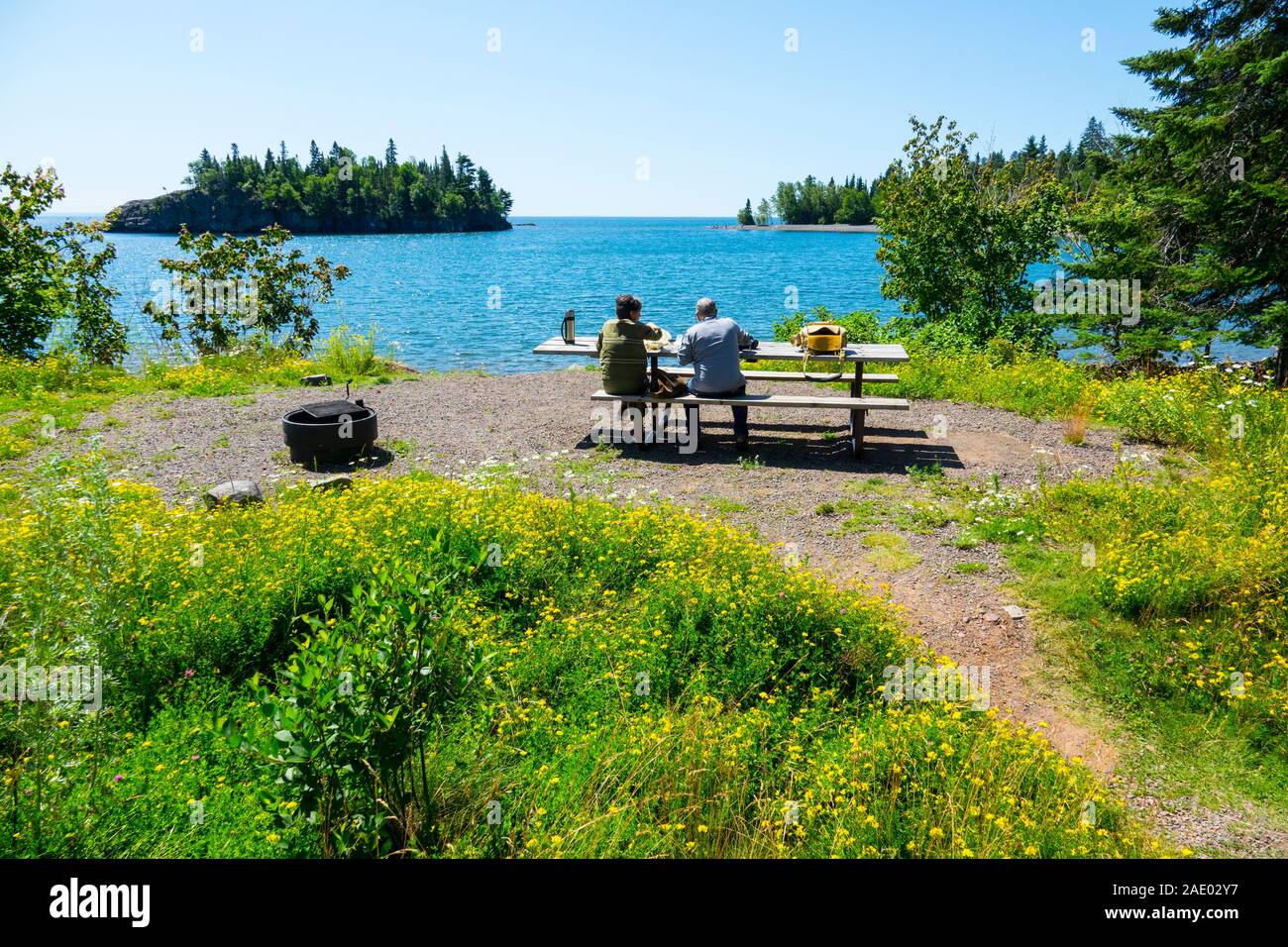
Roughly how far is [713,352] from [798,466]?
1.71 meters

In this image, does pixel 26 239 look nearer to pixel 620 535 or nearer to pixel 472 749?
pixel 620 535

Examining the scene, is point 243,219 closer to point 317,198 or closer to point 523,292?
point 317,198

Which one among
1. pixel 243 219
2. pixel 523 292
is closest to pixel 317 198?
pixel 243 219

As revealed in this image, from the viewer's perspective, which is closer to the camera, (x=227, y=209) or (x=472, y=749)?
(x=472, y=749)

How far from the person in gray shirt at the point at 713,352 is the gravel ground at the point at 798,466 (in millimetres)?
861

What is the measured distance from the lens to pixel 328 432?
8.94m

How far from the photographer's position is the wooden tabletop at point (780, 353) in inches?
380

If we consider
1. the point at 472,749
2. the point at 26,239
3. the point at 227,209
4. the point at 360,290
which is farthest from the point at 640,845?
the point at 227,209

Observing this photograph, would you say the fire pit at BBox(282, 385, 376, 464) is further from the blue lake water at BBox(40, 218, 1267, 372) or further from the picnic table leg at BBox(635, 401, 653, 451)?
the blue lake water at BBox(40, 218, 1267, 372)

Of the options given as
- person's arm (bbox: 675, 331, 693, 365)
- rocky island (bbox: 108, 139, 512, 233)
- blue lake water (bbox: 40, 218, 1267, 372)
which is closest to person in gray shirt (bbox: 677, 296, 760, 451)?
person's arm (bbox: 675, 331, 693, 365)

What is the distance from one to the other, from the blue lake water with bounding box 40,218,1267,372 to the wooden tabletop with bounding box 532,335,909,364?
10.9 metres

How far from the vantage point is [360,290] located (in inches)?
1997
